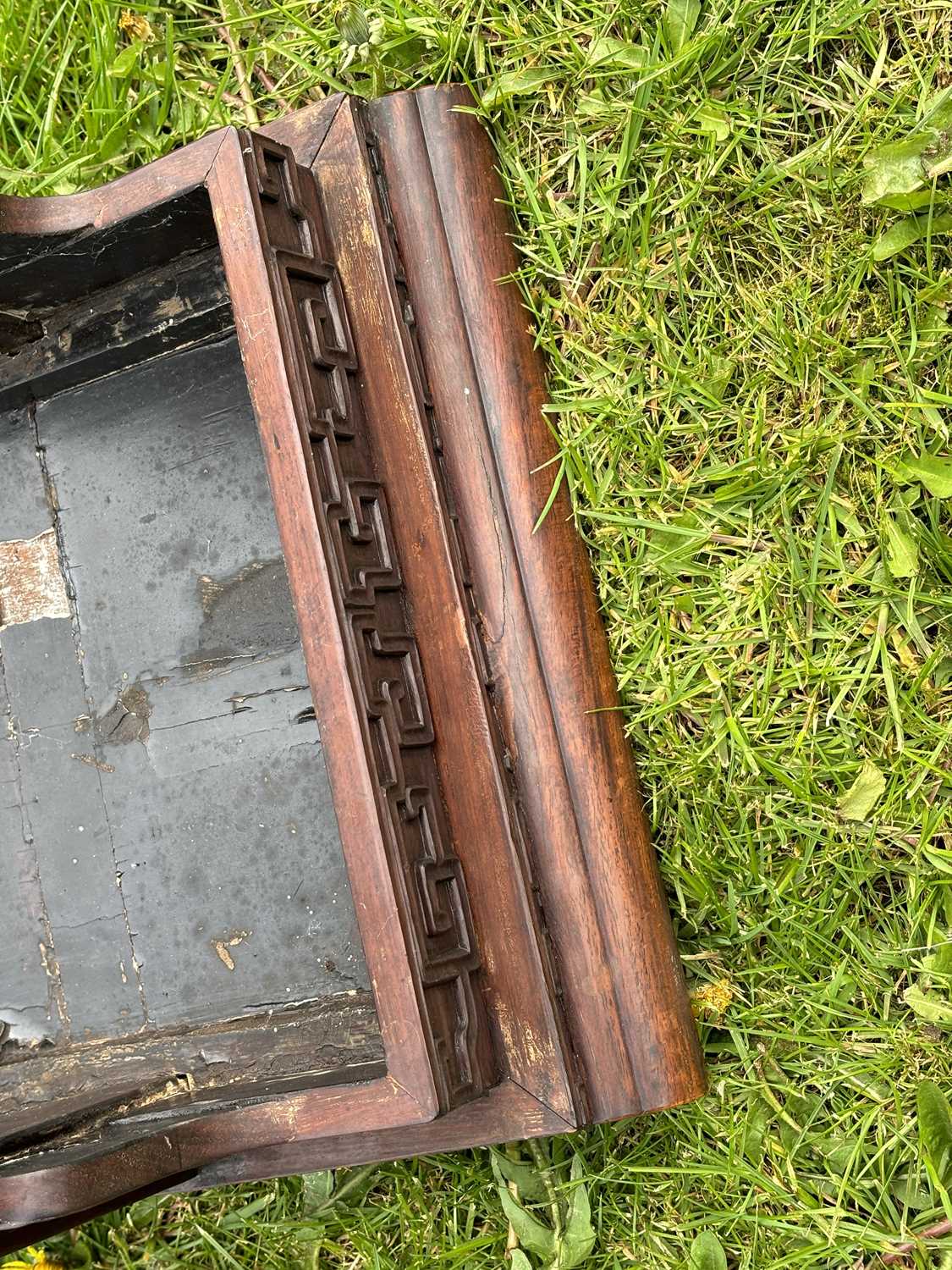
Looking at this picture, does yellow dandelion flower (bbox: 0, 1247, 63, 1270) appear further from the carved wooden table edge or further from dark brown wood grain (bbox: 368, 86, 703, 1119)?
dark brown wood grain (bbox: 368, 86, 703, 1119)

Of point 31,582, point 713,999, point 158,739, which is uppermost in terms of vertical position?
point 31,582

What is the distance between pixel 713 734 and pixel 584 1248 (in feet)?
2.78

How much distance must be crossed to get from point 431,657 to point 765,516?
0.54 metres

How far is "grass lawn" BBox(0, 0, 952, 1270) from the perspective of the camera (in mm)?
1663

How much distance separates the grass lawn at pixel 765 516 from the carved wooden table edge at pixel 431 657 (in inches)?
4.4

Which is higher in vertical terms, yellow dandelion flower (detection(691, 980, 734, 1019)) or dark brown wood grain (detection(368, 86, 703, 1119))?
dark brown wood grain (detection(368, 86, 703, 1119))

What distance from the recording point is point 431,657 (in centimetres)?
168

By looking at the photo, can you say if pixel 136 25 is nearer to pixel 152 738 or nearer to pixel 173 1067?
pixel 152 738

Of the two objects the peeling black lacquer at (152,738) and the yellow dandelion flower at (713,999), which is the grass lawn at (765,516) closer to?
the yellow dandelion flower at (713,999)

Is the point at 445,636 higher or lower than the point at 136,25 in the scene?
lower

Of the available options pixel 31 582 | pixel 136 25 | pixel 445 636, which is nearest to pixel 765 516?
pixel 445 636

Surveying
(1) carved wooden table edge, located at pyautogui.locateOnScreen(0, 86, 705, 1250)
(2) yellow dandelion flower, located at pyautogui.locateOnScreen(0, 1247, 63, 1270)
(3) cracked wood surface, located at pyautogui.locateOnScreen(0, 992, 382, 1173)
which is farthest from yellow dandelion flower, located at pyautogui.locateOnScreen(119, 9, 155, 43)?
(2) yellow dandelion flower, located at pyautogui.locateOnScreen(0, 1247, 63, 1270)

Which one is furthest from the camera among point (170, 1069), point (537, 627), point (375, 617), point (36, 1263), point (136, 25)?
point (36, 1263)

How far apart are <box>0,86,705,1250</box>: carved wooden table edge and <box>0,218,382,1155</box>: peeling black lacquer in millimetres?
239
